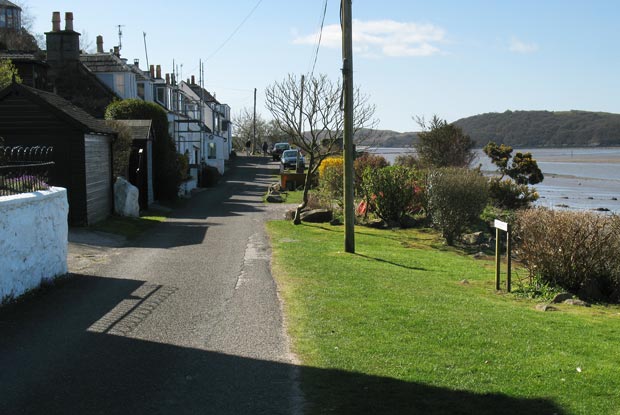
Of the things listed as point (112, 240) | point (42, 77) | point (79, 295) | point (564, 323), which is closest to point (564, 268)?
point (564, 323)

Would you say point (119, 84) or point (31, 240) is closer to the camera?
point (31, 240)

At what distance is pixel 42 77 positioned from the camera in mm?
35281

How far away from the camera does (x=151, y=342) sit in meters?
8.31

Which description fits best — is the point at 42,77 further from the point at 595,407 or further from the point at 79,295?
the point at 595,407

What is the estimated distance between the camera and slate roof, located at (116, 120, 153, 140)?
98.7ft

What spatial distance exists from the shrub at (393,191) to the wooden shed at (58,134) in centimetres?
1027

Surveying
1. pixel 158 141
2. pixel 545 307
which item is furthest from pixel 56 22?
pixel 545 307

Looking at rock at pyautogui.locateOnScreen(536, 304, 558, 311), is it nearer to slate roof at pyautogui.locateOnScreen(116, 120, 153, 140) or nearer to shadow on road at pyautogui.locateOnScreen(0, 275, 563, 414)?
shadow on road at pyautogui.locateOnScreen(0, 275, 563, 414)

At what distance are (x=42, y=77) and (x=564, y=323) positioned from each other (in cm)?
3146

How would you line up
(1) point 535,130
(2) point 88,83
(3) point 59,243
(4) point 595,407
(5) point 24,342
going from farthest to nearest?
(1) point 535,130 → (2) point 88,83 → (3) point 59,243 → (5) point 24,342 → (4) point 595,407

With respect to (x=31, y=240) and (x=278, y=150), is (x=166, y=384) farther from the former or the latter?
(x=278, y=150)

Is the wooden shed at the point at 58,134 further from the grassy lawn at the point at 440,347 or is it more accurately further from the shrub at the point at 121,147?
the grassy lawn at the point at 440,347

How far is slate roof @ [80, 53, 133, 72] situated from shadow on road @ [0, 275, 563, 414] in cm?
3541

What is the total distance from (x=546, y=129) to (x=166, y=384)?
196 meters
